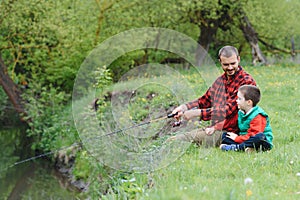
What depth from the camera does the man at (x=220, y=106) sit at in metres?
5.86

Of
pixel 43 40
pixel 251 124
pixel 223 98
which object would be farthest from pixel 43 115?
pixel 251 124

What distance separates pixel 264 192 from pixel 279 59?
21.4m

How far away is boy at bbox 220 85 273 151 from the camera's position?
18.6 ft

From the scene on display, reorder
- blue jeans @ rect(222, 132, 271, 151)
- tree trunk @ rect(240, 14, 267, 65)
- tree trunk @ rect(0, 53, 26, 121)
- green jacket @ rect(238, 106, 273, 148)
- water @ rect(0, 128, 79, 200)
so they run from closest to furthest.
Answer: blue jeans @ rect(222, 132, 271, 151)
green jacket @ rect(238, 106, 273, 148)
water @ rect(0, 128, 79, 200)
tree trunk @ rect(0, 53, 26, 121)
tree trunk @ rect(240, 14, 267, 65)

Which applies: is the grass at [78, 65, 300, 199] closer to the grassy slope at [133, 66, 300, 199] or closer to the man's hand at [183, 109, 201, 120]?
the grassy slope at [133, 66, 300, 199]

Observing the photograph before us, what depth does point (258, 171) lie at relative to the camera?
4812mm

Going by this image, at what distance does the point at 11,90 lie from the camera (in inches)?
619

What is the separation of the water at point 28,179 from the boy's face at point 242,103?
513 centimetres

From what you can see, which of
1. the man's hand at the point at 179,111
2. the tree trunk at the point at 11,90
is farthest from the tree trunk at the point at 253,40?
the man's hand at the point at 179,111

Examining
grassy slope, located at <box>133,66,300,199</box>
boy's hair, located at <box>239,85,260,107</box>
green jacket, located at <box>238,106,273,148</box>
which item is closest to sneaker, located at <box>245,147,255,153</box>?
grassy slope, located at <box>133,66,300,199</box>

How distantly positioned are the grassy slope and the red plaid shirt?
394 millimetres

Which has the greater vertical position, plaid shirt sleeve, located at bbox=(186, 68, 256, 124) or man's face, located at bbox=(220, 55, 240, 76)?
man's face, located at bbox=(220, 55, 240, 76)

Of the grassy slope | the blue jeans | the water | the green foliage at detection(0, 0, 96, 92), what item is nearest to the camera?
the grassy slope

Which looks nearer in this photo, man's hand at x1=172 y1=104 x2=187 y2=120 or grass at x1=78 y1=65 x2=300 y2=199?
grass at x1=78 y1=65 x2=300 y2=199
